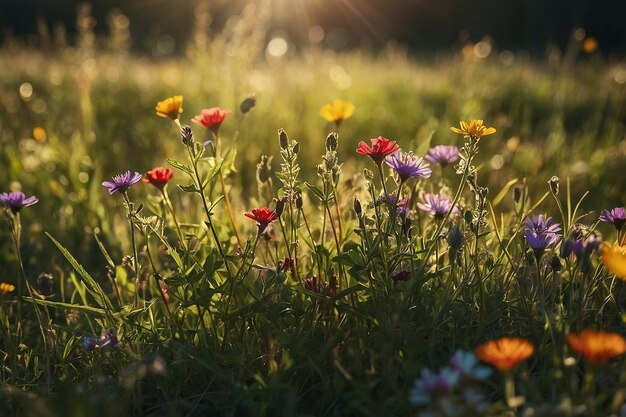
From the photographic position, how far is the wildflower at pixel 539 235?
1.40 metres

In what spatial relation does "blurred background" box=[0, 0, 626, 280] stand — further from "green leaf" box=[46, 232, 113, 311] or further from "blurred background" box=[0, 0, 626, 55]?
"blurred background" box=[0, 0, 626, 55]

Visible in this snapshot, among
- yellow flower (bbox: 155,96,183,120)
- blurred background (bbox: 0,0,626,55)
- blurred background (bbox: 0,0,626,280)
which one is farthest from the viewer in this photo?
blurred background (bbox: 0,0,626,55)

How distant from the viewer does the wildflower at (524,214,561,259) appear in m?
1.40

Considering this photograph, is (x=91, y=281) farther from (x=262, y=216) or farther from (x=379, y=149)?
(x=379, y=149)

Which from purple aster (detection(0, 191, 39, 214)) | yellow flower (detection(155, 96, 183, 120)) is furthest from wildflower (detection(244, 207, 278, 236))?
purple aster (detection(0, 191, 39, 214))

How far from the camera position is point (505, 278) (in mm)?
1637

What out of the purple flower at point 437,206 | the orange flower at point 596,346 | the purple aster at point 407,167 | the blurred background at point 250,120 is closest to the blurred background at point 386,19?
the blurred background at point 250,120

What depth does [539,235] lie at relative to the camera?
56.9 inches

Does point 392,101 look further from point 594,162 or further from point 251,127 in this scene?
point 594,162

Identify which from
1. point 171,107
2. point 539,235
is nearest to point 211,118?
point 171,107

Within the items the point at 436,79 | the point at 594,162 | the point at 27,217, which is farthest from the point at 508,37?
the point at 27,217

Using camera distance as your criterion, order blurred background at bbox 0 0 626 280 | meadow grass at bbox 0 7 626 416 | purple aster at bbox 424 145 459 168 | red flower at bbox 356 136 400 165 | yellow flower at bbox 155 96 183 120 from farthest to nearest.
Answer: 1. blurred background at bbox 0 0 626 280
2. purple aster at bbox 424 145 459 168
3. yellow flower at bbox 155 96 183 120
4. red flower at bbox 356 136 400 165
5. meadow grass at bbox 0 7 626 416

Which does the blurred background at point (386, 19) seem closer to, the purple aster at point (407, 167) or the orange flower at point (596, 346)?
the purple aster at point (407, 167)

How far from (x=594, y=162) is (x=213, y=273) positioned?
7.22 feet
